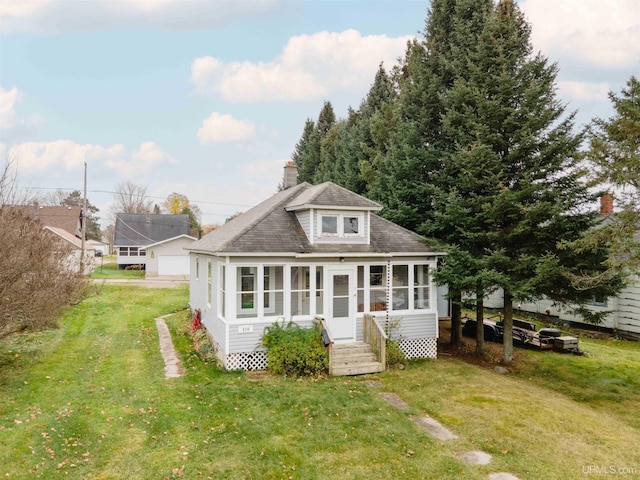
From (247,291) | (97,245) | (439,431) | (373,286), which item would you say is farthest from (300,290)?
(97,245)

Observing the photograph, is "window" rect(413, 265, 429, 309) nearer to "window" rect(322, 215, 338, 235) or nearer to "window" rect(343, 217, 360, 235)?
"window" rect(343, 217, 360, 235)

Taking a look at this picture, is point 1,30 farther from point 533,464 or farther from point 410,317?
point 533,464

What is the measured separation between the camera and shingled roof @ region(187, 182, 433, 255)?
11.7 metres

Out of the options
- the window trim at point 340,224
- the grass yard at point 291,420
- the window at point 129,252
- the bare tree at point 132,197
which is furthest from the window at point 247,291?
the bare tree at point 132,197

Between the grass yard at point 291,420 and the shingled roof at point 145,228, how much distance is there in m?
31.4

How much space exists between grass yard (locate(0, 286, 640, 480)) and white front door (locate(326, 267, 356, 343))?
1.74 metres

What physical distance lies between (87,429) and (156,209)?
74.2m

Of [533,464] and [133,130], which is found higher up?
[133,130]

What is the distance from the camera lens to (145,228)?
44.3 m

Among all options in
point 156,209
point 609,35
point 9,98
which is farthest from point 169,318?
point 156,209

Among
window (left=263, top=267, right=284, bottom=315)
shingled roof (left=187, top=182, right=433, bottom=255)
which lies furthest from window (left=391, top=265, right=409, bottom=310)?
window (left=263, top=267, right=284, bottom=315)

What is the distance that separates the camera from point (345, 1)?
55.3 ft

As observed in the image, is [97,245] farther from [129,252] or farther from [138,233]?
[138,233]

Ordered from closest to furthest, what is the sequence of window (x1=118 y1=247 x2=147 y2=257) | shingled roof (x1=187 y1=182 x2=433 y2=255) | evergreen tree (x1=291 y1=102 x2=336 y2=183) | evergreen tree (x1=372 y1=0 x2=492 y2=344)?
shingled roof (x1=187 y1=182 x2=433 y2=255)
evergreen tree (x1=372 y1=0 x2=492 y2=344)
evergreen tree (x1=291 y1=102 x2=336 y2=183)
window (x1=118 y1=247 x2=147 y2=257)
